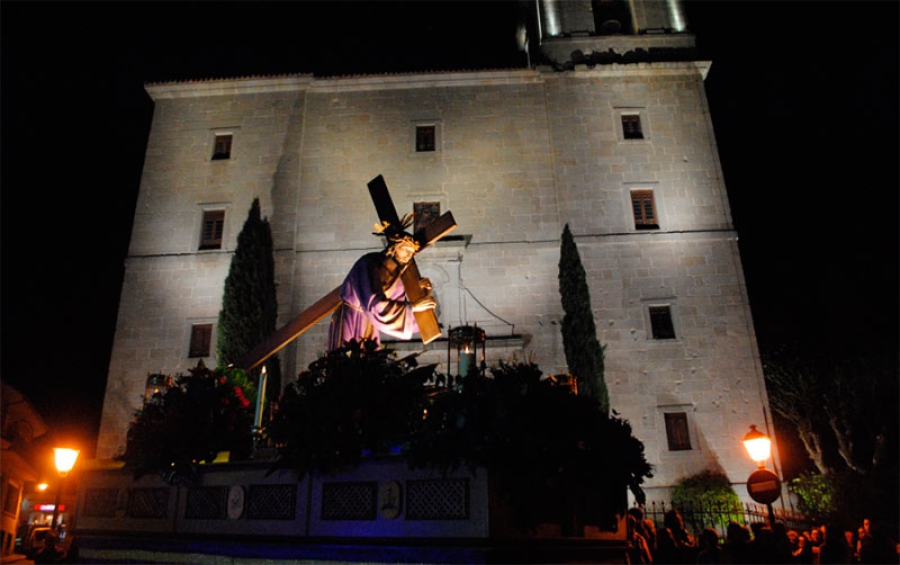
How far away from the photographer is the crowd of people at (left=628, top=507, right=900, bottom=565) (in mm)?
8867

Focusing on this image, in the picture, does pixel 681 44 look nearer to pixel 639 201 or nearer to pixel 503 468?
pixel 639 201

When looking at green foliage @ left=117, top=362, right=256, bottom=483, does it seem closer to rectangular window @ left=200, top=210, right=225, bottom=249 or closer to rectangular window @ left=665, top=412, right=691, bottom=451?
rectangular window @ left=665, top=412, right=691, bottom=451

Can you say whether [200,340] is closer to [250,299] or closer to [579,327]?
[250,299]

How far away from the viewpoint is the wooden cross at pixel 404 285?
328 inches

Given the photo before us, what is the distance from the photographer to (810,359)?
27391 millimetres

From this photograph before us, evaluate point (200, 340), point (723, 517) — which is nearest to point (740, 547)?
point (723, 517)

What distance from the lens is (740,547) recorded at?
890cm

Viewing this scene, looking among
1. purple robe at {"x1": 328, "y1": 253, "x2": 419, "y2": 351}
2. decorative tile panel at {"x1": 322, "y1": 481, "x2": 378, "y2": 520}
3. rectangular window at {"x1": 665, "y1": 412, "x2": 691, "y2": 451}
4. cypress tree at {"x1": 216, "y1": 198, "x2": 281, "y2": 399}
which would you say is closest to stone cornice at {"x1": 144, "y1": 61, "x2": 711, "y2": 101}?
cypress tree at {"x1": 216, "y1": 198, "x2": 281, "y2": 399}

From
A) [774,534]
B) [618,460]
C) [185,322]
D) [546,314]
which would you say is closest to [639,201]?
[546,314]

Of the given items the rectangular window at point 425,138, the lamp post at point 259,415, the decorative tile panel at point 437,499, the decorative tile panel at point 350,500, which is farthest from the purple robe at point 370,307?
the rectangular window at point 425,138

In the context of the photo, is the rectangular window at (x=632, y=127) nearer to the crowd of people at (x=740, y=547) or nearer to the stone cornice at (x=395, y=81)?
the stone cornice at (x=395, y=81)

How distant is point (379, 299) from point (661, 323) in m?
14.4

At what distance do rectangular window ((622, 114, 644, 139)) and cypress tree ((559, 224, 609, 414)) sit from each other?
5.09m

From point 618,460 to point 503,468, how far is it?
1.08 meters
